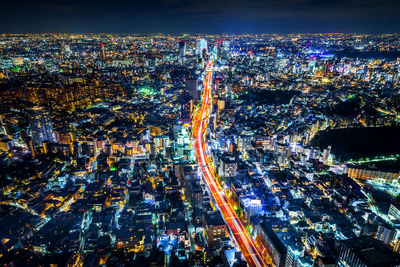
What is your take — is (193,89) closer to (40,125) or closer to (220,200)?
(40,125)

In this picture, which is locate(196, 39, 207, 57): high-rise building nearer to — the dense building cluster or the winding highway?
the dense building cluster

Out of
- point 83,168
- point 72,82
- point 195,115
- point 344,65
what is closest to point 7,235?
point 83,168

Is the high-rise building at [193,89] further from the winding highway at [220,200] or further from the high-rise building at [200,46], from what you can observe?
the high-rise building at [200,46]

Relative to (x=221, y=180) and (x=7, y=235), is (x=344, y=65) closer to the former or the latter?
(x=221, y=180)

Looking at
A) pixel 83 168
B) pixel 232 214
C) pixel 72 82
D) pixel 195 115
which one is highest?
pixel 72 82

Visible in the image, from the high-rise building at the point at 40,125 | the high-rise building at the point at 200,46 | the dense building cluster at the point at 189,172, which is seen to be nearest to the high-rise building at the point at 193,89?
the dense building cluster at the point at 189,172
